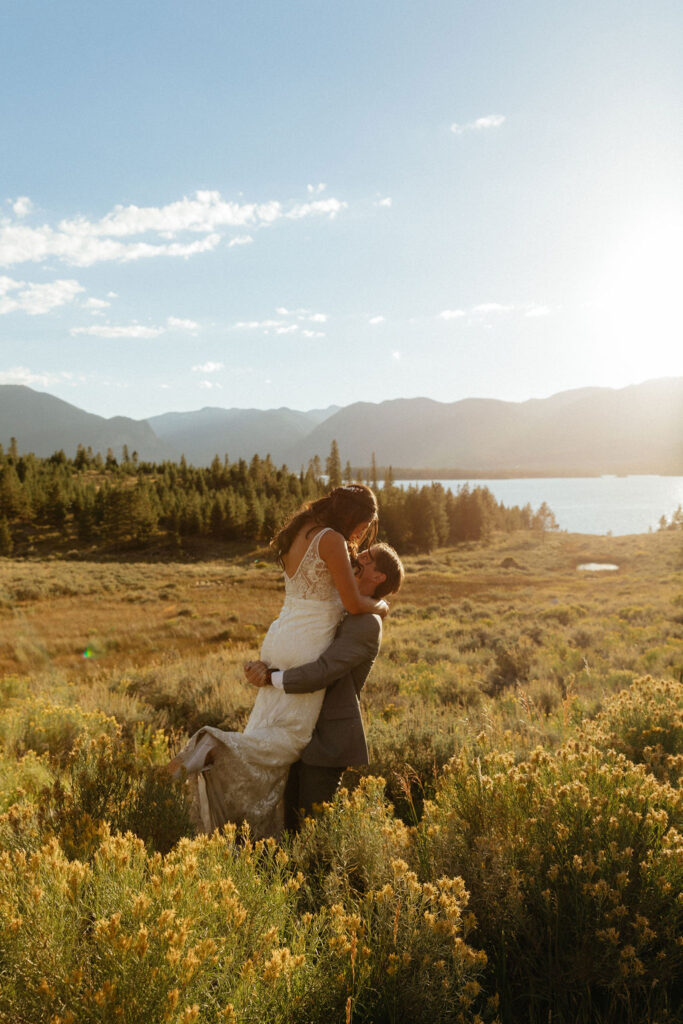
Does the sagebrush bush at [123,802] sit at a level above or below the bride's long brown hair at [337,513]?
below

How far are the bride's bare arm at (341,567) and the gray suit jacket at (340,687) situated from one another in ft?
0.50

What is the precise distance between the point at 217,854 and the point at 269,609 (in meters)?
28.1

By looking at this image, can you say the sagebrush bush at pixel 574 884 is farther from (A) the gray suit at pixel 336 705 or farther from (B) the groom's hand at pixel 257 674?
(B) the groom's hand at pixel 257 674

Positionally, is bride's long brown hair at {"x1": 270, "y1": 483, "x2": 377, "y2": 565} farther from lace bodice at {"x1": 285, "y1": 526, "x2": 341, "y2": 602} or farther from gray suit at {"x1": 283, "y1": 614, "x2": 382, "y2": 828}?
gray suit at {"x1": 283, "y1": 614, "x2": 382, "y2": 828}

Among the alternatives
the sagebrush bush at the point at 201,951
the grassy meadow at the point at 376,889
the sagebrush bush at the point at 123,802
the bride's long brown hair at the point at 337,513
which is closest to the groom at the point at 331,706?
the grassy meadow at the point at 376,889

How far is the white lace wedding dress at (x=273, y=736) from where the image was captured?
330cm

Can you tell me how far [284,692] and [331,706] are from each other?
12.3 inches

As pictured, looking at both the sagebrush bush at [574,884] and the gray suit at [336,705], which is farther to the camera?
the gray suit at [336,705]

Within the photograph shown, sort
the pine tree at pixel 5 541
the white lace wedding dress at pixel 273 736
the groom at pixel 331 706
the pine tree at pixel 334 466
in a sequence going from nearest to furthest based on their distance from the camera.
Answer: the white lace wedding dress at pixel 273 736, the groom at pixel 331 706, the pine tree at pixel 5 541, the pine tree at pixel 334 466

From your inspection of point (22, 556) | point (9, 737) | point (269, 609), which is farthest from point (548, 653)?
point (22, 556)

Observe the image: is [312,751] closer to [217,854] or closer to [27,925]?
[217,854]

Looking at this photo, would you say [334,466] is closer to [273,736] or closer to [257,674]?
[257,674]

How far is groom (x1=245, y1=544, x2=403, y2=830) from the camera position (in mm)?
3408

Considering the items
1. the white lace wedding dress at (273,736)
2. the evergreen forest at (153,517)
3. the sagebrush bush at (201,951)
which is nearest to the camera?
the sagebrush bush at (201,951)
